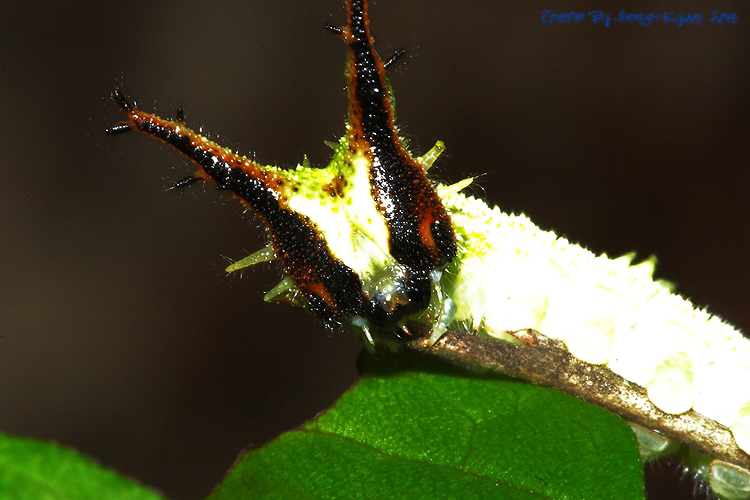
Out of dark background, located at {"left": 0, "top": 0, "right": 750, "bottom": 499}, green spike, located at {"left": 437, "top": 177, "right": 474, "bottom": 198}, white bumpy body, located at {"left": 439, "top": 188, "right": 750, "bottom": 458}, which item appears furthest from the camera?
dark background, located at {"left": 0, "top": 0, "right": 750, "bottom": 499}

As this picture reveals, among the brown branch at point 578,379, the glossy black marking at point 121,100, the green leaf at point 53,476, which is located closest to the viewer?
the green leaf at point 53,476

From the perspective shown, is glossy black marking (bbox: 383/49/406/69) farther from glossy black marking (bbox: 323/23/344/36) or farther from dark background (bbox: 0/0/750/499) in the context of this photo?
dark background (bbox: 0/0/750/499)

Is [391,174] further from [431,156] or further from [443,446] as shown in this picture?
[443,446]

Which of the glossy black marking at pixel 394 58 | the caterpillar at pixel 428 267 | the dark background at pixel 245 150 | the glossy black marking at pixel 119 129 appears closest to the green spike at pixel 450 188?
the caterpillar at pixel 428 267

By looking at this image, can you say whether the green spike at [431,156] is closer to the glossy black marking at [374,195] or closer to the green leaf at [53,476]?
the glossy black marking at [374,195]

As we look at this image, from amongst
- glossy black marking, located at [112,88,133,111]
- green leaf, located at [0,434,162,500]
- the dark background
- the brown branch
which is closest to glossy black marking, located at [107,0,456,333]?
glossy black marking, located at [112,88,133,111]
